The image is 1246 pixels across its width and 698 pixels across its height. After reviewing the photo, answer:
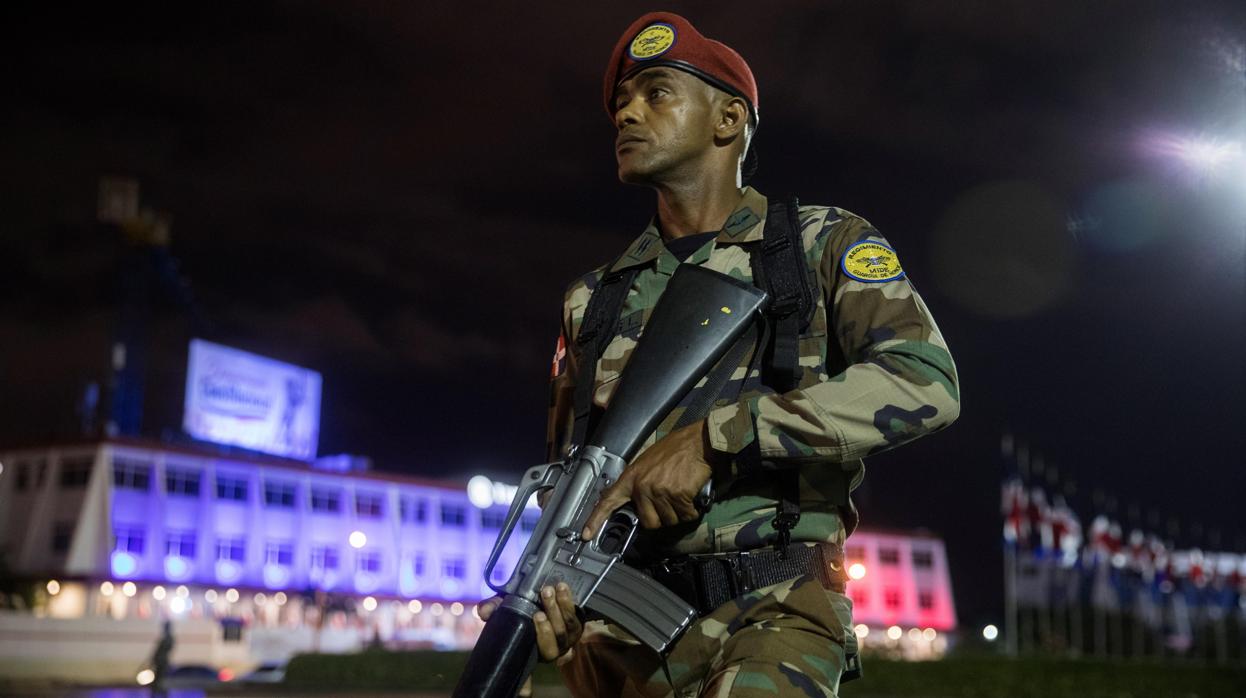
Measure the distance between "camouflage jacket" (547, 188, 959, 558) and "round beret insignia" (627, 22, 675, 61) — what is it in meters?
0.44

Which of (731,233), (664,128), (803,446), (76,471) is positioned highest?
(76,471)

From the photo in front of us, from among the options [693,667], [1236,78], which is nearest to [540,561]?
[693,667]

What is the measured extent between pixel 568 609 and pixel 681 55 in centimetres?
139

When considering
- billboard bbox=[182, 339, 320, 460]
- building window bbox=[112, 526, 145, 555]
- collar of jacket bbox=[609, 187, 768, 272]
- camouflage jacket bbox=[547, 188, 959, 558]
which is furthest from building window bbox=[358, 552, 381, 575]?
camouflage jacket bbox=[547, 188, 959, 558]

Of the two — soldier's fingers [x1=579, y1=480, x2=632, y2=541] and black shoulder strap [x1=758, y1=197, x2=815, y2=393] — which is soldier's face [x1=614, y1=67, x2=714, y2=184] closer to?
black shoulder strap [x1=758, y1=197, x2=815, y2=393]

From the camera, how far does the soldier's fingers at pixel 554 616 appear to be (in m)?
2.34

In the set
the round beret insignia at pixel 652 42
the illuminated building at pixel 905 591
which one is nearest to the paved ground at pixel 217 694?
the round beret insignia at pixel 652 42

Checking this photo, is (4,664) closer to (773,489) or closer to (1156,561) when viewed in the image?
(773,489)

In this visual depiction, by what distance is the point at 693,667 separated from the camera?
2.50m

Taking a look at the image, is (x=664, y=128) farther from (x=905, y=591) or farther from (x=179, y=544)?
(x=905, y=591)

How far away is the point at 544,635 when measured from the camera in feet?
7.72

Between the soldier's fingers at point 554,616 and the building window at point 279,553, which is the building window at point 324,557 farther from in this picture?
the soldier's fingers at point 554,616

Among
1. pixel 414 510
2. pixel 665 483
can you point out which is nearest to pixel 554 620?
pixel 665 483

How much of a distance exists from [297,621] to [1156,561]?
38963mm
